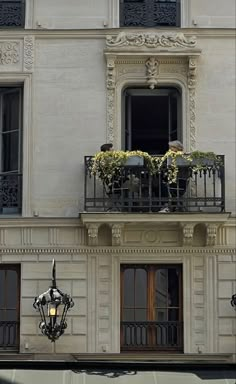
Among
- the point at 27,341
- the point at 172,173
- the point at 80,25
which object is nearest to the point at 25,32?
the point at 80,25

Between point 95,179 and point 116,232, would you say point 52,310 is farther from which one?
point 95,179

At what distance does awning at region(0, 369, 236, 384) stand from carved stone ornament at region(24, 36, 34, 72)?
5718 millimetres

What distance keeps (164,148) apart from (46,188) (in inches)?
89.7

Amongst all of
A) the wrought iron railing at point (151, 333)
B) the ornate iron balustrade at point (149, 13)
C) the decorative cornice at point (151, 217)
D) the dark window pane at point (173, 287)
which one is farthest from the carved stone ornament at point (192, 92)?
the wrought iron railing at point (151, 333)

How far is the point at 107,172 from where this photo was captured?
18156mm

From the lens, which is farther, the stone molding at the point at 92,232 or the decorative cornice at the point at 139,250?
the decorative cornice at the point at 139,250

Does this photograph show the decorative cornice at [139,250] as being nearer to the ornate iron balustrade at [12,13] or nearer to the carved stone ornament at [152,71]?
the carved stone ornament at [152,71]

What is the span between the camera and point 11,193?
18922 millimetres

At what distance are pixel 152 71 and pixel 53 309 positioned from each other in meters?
4.69

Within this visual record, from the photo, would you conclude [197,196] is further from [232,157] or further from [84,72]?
[84,72]

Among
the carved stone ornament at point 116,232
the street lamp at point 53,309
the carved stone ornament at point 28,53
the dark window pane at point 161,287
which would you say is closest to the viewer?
the street lamp at point 53,309

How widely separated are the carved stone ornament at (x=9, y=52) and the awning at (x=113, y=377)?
5.84 m

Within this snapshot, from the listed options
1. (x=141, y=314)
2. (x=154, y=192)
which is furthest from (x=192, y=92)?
(x=141, y=314)

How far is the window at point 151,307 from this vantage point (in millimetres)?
18281
